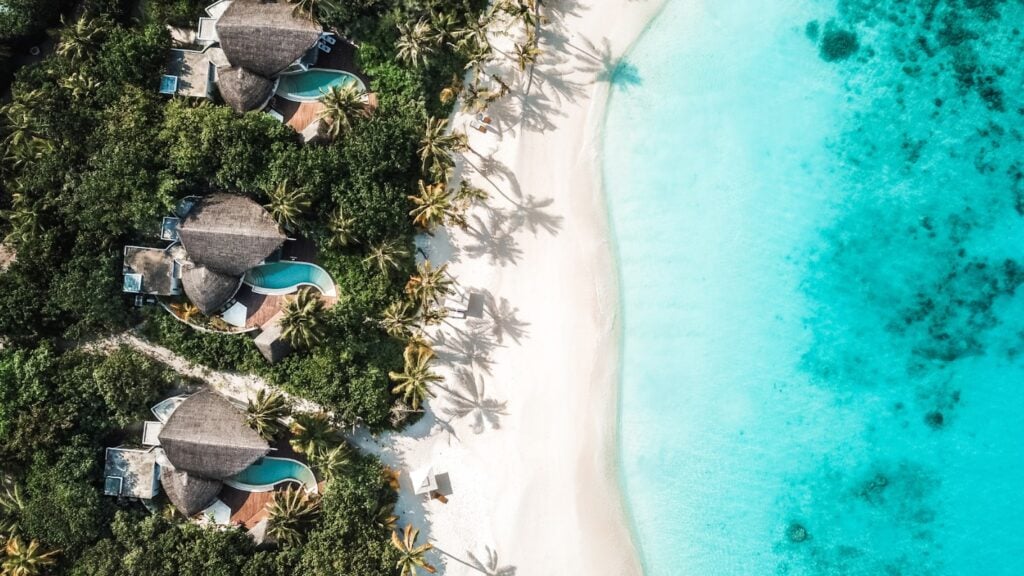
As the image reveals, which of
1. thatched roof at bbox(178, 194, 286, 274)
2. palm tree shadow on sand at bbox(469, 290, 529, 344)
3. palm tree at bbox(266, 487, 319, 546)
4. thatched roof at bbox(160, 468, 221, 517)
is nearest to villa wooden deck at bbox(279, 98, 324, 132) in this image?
thatched roof at bbox(178, 194, 286, 274)

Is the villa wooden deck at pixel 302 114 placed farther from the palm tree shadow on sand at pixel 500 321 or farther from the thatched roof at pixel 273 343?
the palm tree shadow on sand at pixel 500 321

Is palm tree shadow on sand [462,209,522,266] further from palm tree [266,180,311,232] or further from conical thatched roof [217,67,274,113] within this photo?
conical thatched roof [217,67,274,113]

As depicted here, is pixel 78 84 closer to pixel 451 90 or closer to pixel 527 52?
pixel 451 90

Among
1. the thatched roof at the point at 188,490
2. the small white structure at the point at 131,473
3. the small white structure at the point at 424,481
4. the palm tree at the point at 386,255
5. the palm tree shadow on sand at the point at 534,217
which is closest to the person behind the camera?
the palm tree at the point at 386,255

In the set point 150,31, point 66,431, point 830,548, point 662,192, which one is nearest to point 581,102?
point 662,192

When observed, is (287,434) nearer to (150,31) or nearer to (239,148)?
(239,148)

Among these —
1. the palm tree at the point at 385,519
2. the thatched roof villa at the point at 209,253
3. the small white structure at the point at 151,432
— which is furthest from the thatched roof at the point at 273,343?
the palm tree at the point at 385,519
